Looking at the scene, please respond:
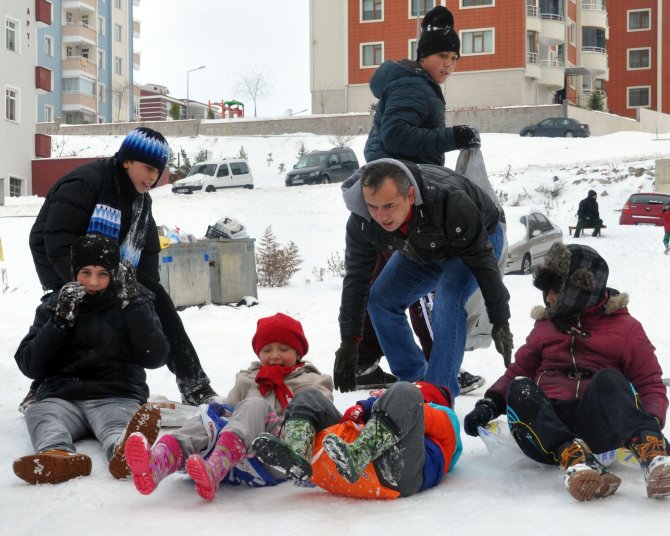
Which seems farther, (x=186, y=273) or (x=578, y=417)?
(x=186, y=273)

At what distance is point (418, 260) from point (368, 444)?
1.76 m

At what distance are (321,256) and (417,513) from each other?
20.9 metres

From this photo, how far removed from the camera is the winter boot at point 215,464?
3771 mm

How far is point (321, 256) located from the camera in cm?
2456

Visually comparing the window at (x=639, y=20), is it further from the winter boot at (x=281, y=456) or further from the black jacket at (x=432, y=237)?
the winter boot at (x=281, y=456)

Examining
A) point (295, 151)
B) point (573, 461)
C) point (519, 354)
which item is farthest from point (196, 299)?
point (295, 151)

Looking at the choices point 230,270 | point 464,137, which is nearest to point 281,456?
point 464,137

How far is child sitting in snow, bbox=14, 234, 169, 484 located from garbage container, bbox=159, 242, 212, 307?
6898mm

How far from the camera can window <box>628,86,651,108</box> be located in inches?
2532

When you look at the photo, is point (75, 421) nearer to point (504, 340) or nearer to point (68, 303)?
point (68, 303)

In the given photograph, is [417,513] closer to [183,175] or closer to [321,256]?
[321,256]

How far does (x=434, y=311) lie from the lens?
5441mm

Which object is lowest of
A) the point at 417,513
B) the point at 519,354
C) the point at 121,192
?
the point at 417,513

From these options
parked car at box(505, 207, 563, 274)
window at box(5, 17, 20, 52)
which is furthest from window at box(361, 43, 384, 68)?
parked car at box(505, 207, 563, 274)
